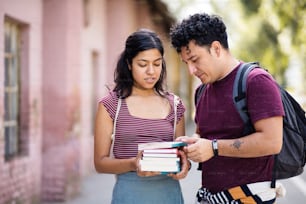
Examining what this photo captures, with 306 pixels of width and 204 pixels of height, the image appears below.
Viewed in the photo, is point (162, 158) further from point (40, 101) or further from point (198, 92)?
point (40, 101)

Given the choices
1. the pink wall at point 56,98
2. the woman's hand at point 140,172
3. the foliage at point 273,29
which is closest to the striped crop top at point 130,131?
the woman's hand at point 140,172

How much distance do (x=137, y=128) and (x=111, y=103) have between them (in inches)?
8.4

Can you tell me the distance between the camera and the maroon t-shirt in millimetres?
3338

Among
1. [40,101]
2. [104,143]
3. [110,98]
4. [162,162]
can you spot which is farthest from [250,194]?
[40,101]

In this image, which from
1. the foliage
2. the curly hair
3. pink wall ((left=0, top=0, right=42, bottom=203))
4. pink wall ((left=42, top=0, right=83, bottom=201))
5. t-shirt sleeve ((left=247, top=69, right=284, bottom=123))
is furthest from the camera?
→ the foliage

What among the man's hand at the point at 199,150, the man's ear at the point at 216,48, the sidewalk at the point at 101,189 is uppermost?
the man's ear at the point at 216,48

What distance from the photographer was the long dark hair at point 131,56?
3.90 metres

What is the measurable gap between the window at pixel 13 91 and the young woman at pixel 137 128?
4.30 m

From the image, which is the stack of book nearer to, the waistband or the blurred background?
the waistband

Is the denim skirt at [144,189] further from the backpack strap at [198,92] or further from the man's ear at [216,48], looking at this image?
the man's ear at [216,48]

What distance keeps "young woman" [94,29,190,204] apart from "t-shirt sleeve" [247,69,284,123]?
0.71 m

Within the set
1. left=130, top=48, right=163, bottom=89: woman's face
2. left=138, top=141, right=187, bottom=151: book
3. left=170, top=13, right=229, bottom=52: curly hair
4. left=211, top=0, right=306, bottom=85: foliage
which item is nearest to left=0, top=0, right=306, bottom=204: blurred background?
left=130, top=48, right=163, bottom=89: woman's face

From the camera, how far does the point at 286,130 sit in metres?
3.46

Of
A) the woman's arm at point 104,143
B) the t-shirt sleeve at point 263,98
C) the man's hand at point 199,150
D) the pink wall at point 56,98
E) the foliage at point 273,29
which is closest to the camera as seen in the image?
the t-shirt sleeve at point 263,98
